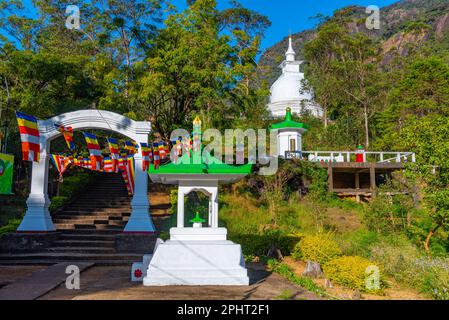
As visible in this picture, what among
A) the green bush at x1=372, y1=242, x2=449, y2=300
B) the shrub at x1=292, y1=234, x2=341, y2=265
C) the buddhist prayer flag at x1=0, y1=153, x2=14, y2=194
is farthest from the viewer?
the buddhist prayer flag at x1=0, y1=153, x2=14, y2=194

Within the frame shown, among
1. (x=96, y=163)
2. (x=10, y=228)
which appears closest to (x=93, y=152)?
(x=96, y=163)

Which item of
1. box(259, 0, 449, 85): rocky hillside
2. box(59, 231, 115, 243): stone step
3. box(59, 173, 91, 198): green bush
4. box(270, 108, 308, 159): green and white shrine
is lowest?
box(59, 231, 115, 243): stone step

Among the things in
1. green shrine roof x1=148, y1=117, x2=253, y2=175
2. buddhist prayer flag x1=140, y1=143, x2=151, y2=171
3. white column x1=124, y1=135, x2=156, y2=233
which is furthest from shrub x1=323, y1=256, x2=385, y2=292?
buddhist prayer flag x1=140, y1=143, x2=151, y2=171

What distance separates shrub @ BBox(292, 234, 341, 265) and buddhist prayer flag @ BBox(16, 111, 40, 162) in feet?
27.6

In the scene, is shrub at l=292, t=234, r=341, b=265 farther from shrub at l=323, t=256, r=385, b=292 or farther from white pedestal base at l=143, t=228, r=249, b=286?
white pedestal base at l=143, t=228, r=249, b=286

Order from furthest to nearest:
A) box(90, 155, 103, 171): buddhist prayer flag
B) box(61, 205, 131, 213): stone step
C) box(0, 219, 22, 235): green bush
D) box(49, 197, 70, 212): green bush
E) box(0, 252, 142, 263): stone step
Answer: box(61, 205, 131, 213): stone step → box(49, 197, 70, 212): green bush → box(0, 219, 22, 235): green bush → box(90, 155, 103, 171): buddhist prayer flag → box(0, 252, 142, 263): stone step

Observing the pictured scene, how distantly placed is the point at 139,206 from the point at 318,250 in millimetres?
5787

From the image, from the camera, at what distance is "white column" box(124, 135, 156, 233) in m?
12.9

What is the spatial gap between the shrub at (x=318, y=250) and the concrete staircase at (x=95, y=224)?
4703 millimetres

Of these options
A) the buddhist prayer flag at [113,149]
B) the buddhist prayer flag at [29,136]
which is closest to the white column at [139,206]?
the buddhist prayer flag at [113,149]

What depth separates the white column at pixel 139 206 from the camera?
12875mm

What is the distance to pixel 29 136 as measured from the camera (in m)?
12.1

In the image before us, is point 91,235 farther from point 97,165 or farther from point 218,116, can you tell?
point 218,116

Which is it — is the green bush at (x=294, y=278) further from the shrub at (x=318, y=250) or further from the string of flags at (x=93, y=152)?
the string of flags at (x=93, y=152)
